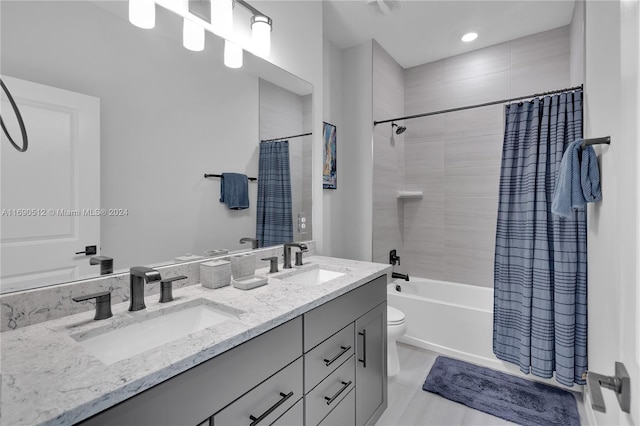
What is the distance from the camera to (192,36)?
137 centimetres

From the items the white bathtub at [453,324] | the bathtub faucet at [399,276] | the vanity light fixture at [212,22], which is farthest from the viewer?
the bathtub faucet at [399,276]

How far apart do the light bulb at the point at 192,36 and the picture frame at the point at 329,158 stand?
3.94 ft

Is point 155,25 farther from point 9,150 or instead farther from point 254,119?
point 9,150

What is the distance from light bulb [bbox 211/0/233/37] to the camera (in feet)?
4.73

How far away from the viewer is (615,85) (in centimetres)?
115

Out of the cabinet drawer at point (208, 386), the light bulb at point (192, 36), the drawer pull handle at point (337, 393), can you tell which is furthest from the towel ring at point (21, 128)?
the drawer pull handle at point (337, 393)

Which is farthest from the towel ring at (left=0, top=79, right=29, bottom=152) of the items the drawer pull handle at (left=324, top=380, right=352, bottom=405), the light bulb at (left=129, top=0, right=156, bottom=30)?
the drawer pull handle at (left=324, top=380, right=352, bottom=405)

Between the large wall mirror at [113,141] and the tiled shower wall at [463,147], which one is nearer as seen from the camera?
the large wall mirror at [113,141]

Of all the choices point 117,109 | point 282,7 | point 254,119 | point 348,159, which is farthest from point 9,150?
point 348,159

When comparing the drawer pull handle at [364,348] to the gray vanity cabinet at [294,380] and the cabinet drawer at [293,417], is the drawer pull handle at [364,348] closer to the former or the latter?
the gray vanity cabinet at [294,380]

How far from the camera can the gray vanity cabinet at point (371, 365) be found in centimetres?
148

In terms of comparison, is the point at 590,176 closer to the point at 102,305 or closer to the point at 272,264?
the point at 272,264

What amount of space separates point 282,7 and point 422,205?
7.37ft

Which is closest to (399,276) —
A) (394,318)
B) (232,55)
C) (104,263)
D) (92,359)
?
(394,318)
